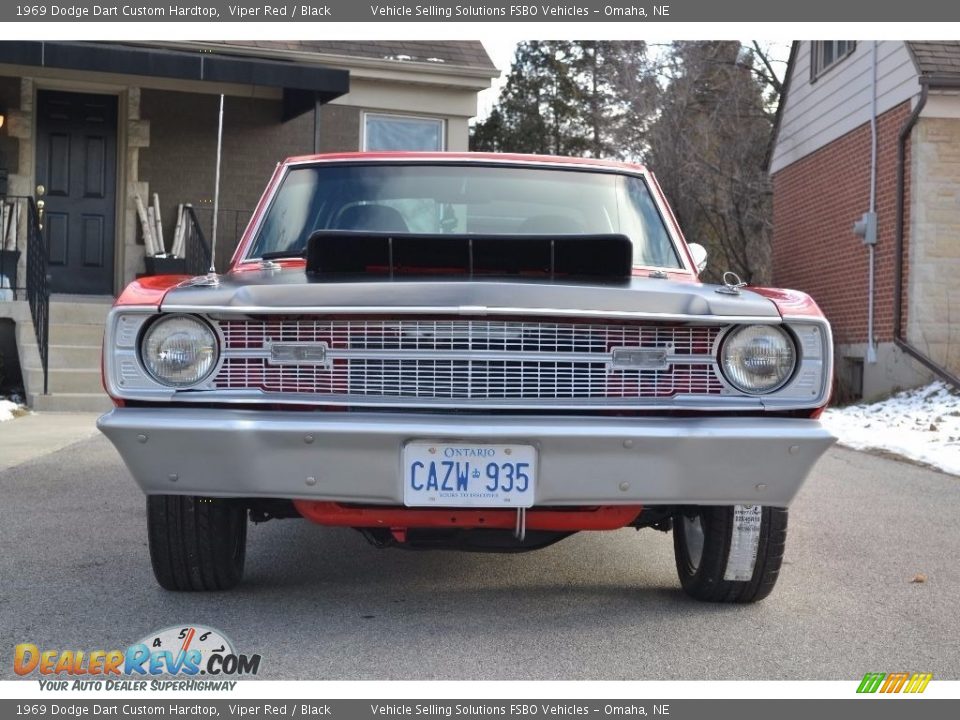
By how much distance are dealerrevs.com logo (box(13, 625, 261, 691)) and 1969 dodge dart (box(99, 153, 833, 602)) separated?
0.45m

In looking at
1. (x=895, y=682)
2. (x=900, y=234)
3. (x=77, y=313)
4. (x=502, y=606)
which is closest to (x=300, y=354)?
(x=502, y=606)

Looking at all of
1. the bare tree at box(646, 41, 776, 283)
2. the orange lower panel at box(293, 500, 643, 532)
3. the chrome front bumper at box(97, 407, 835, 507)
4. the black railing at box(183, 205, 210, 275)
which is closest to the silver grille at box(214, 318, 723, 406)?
the chrome front bumper at box(97, 407, 835, 507)

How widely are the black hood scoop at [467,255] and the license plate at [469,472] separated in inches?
28.5

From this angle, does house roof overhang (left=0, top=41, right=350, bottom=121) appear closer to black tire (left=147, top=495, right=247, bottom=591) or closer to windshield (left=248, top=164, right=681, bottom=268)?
windshield (left=248, top=164, right=681, bottom=268)

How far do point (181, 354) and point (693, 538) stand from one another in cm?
192

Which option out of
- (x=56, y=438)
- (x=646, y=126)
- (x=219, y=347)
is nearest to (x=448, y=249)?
(x=219, y=347)

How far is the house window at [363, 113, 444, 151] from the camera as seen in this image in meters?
15.5

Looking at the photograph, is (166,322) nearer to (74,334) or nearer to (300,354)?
(300,354)

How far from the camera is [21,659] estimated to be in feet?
10.8

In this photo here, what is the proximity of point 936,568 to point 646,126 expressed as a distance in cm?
2114

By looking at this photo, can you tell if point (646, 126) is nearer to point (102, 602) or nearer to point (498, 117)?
Result: point (498, 117)

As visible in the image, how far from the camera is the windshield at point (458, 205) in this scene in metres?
4.77

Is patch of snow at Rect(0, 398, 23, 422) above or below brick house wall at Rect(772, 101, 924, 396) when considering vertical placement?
below

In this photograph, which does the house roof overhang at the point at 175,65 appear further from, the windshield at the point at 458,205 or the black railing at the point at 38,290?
the windshield at the point at 458,205
